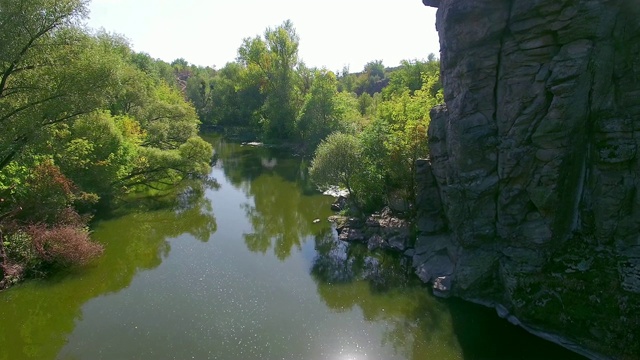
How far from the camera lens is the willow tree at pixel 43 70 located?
53.6 ft

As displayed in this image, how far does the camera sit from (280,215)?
104 feet

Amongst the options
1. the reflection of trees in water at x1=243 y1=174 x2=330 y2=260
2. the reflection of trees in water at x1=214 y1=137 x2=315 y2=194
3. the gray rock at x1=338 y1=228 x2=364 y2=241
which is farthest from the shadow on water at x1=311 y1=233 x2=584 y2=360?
the reflection of trees in water at x1=214 y1=137 x2=315 y2=194

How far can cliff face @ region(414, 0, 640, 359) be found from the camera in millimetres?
14438

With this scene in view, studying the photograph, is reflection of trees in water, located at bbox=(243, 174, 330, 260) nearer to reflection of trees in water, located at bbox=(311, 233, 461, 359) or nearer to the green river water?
the green river water

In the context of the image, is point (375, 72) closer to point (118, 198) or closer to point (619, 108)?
point (118, 198)

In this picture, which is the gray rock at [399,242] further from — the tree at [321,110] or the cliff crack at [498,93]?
the tree at [321,110]

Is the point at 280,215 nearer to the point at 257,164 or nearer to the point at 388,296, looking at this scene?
the point at 388,296

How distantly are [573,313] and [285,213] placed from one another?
21212mm

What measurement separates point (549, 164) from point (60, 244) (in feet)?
75.3

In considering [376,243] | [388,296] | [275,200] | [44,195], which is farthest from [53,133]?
[388,296]

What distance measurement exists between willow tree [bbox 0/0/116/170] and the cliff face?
1638 cm

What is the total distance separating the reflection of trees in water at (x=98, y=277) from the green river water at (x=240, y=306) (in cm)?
6

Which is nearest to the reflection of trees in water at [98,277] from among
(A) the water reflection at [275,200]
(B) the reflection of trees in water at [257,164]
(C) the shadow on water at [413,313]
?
(A) the water reflection at [275,200]

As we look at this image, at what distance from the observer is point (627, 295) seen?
14133mm
